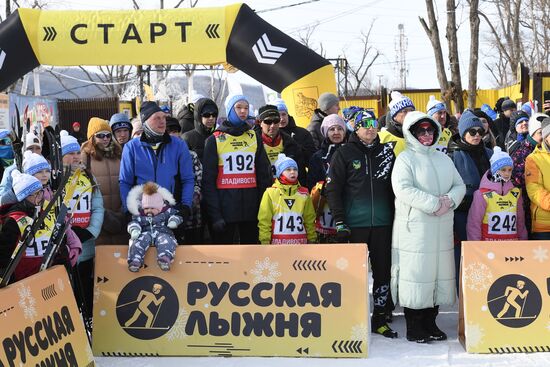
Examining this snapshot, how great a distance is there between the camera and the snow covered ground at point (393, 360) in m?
4.97

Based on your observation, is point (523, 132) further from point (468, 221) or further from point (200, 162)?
point (200, 162)

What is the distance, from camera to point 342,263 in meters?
5.26

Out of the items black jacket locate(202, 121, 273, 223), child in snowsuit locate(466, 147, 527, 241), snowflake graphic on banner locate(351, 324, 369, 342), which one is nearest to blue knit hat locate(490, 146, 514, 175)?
child in snowsuit locate(466, 147, 527, 241)

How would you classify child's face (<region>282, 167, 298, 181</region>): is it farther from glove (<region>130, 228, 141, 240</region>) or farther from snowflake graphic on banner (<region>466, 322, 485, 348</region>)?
snowflake graphic on banner (<region>466, 322, 485, 348</region>)

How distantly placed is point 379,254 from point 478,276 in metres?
0.80

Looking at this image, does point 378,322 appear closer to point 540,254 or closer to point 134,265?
point 540,254

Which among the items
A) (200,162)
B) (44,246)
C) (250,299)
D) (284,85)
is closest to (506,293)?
(250,299)

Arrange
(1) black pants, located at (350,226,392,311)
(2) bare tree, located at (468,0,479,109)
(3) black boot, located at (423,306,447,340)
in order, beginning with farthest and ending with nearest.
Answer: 1. (2) bare tree, located at (468,0,479,109)
2. (1) black pants, located at (350,226,392,311)
3. (3) black boot, located at (423,306,447,340)

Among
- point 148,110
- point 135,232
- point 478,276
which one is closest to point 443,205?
point 478,276

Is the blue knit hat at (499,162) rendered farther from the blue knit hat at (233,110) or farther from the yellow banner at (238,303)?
the blue knit hat at (233,110)

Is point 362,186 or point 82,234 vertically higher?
point 362,186

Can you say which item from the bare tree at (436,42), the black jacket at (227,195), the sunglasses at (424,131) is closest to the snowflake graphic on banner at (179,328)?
the black jacket at (227,195)

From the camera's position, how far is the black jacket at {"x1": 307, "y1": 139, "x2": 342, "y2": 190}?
6.50m

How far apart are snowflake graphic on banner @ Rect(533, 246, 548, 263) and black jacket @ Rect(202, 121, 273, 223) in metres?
2.26
